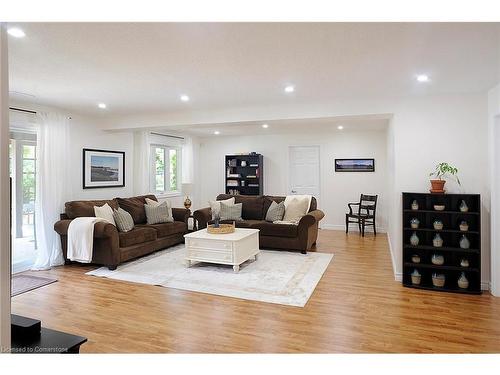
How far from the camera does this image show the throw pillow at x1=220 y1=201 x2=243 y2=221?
6.50 metres

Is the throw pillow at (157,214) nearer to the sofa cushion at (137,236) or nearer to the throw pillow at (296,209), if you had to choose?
the sofa cushion at (137,236)

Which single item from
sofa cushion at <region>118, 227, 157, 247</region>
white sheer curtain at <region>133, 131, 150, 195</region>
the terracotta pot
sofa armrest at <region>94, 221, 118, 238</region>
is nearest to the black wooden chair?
the terracotta pot

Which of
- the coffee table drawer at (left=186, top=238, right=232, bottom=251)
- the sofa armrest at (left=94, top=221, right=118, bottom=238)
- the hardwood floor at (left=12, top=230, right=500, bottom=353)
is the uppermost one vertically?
the sofa armrest at (left=94, top=221, right=118, bottom=238)

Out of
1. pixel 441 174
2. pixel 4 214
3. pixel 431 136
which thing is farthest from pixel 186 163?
pixel 4 214

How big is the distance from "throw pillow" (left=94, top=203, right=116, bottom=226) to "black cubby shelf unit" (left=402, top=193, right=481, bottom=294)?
13.6ft

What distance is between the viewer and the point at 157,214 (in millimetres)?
6027

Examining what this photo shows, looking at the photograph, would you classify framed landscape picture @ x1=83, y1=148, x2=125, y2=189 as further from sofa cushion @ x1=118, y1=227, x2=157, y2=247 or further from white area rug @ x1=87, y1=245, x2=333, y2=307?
white area rug @ x1=87, y1=245, x2=333, y2=307

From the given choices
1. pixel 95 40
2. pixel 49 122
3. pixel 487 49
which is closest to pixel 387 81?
pixel 487 49

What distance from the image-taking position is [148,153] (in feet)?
23.5

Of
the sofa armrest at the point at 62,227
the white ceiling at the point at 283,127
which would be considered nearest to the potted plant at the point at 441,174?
the white ceiling at the point at 283,127

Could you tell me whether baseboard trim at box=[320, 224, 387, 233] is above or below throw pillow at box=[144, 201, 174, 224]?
below

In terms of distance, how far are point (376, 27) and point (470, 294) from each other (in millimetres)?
3208

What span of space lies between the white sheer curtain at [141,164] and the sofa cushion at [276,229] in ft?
8.31

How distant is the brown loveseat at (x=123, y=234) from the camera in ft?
15.5
